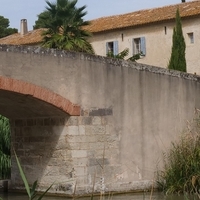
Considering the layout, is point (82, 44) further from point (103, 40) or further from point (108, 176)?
point (108, 176)

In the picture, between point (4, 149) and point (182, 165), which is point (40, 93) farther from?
point (4, 149)

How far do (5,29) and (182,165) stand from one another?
46264 millimetres

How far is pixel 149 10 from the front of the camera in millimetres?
32062

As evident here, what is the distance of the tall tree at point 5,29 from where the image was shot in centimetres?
5652

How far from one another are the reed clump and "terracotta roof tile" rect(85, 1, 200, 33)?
1514 centimetres

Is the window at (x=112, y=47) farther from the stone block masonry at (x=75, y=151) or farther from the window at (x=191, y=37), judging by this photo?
the stone block masonry at (x=75, y=151)

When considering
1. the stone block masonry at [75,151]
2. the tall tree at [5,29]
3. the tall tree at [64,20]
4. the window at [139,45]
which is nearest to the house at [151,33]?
the window at [139,45]

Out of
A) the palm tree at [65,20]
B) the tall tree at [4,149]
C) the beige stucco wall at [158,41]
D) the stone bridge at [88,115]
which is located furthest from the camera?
the beige stucco wall at [158,41]

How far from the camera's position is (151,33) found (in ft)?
99.2

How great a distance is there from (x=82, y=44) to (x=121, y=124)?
10.7 m

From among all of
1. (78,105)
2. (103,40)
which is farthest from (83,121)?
(103,40)

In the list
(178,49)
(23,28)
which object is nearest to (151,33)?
(178,49)

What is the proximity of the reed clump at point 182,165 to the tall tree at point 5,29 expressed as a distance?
43.7 meters

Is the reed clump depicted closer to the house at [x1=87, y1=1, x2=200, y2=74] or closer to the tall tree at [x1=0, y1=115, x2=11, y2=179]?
the tall tree at [x1=0, y1=115, x2=11, y2=179]
